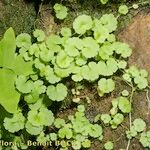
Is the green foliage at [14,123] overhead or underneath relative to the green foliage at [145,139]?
overhead

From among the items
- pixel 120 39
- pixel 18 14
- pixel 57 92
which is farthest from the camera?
pixel 18 14

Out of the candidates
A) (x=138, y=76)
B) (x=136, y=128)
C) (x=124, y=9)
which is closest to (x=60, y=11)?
(x=124, y=9)

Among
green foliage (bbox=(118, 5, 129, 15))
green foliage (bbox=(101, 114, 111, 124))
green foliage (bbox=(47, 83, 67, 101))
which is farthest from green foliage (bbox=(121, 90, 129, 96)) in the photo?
green foliage (bbox=(118, 5, 129, 15))

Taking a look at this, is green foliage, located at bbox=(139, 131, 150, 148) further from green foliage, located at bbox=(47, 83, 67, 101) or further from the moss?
the moss

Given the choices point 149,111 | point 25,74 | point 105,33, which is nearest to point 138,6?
point 105,33

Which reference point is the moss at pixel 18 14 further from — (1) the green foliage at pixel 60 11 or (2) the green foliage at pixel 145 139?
(2) the green foliage at pixel 145 139

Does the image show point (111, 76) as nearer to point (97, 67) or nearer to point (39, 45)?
point (97, 67)

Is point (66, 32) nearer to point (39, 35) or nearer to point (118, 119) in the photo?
point (39, 35)

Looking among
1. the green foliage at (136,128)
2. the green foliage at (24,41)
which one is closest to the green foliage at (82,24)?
the green foliage at (24,41)
